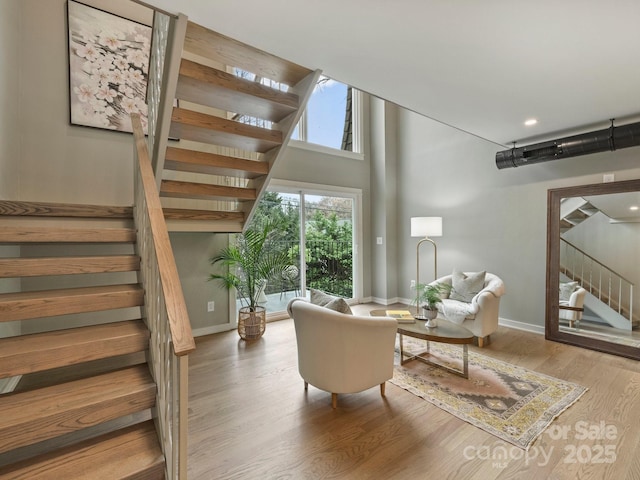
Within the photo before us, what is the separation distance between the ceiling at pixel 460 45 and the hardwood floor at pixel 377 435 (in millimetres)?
2441

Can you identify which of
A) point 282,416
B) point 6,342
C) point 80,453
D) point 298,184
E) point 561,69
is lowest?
point 282,416

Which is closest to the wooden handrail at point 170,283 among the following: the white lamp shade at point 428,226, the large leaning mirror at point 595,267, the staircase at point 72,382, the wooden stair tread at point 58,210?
the staircase at point 72,382

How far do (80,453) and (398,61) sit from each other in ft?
9.15

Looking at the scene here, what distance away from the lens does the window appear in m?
4.88

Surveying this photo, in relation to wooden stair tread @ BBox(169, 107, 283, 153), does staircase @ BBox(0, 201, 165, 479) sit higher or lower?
lower

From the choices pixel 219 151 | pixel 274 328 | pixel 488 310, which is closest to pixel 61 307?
pixel 219 151

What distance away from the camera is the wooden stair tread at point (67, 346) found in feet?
4.46

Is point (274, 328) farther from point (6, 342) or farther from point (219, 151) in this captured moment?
point (6, 342)

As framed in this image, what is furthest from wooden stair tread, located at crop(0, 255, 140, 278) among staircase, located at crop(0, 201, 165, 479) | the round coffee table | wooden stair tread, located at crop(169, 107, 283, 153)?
the round coffee table

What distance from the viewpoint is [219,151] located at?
3559mm

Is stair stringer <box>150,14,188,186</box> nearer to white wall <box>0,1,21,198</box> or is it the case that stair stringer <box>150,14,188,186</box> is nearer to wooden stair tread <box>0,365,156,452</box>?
white wall <box>0,1,21,198</box>

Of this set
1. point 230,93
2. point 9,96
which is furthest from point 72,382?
point 9,96

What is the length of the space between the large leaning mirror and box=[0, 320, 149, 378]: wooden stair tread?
428 centimetres

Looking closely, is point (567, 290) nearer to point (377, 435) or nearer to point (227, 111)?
point (377, 435)
